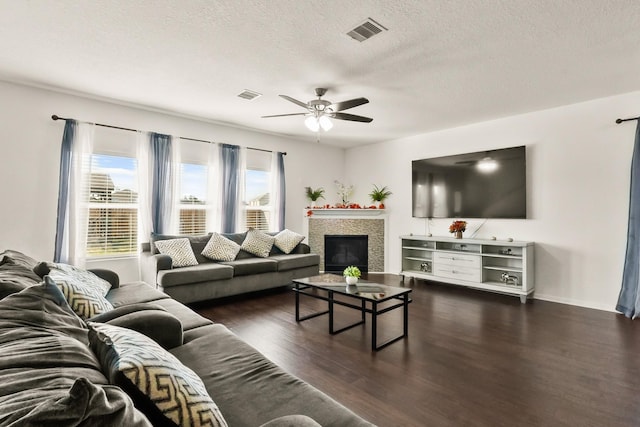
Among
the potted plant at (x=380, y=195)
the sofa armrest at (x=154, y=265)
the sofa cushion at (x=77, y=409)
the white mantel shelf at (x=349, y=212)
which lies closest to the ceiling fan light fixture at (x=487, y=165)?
the potted plant at (x=380, y=195)

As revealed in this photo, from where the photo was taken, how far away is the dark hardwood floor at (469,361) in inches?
79.3

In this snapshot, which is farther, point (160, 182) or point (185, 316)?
point (160, 182)

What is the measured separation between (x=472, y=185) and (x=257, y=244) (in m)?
3.67

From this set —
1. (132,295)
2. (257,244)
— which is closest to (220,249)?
(257,244)

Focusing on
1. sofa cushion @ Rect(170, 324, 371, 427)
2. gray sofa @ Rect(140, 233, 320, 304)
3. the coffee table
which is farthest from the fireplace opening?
sofa cushion @ Rect(170, 324, 371, 427)

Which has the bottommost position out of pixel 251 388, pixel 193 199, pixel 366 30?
pixel 251 388

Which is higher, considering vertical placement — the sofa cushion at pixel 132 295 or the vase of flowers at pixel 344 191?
the vase of flowers at pixel 344 191

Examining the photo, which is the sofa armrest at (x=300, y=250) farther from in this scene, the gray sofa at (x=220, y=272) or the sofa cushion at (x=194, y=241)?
the sofa cushion at (x=194, y=241)

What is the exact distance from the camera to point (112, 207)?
460 cm

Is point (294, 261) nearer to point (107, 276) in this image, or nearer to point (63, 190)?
point (107, 276)

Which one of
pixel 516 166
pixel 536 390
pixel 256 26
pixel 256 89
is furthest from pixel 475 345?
pixel 256 89

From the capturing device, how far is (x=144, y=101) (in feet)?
14.8

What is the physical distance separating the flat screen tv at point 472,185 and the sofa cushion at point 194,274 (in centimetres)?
368

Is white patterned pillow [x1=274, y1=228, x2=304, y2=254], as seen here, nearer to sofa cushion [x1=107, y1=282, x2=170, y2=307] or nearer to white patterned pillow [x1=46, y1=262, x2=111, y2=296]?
sofa cushion [x1=107, y1=282, x2=170, y2=307]
